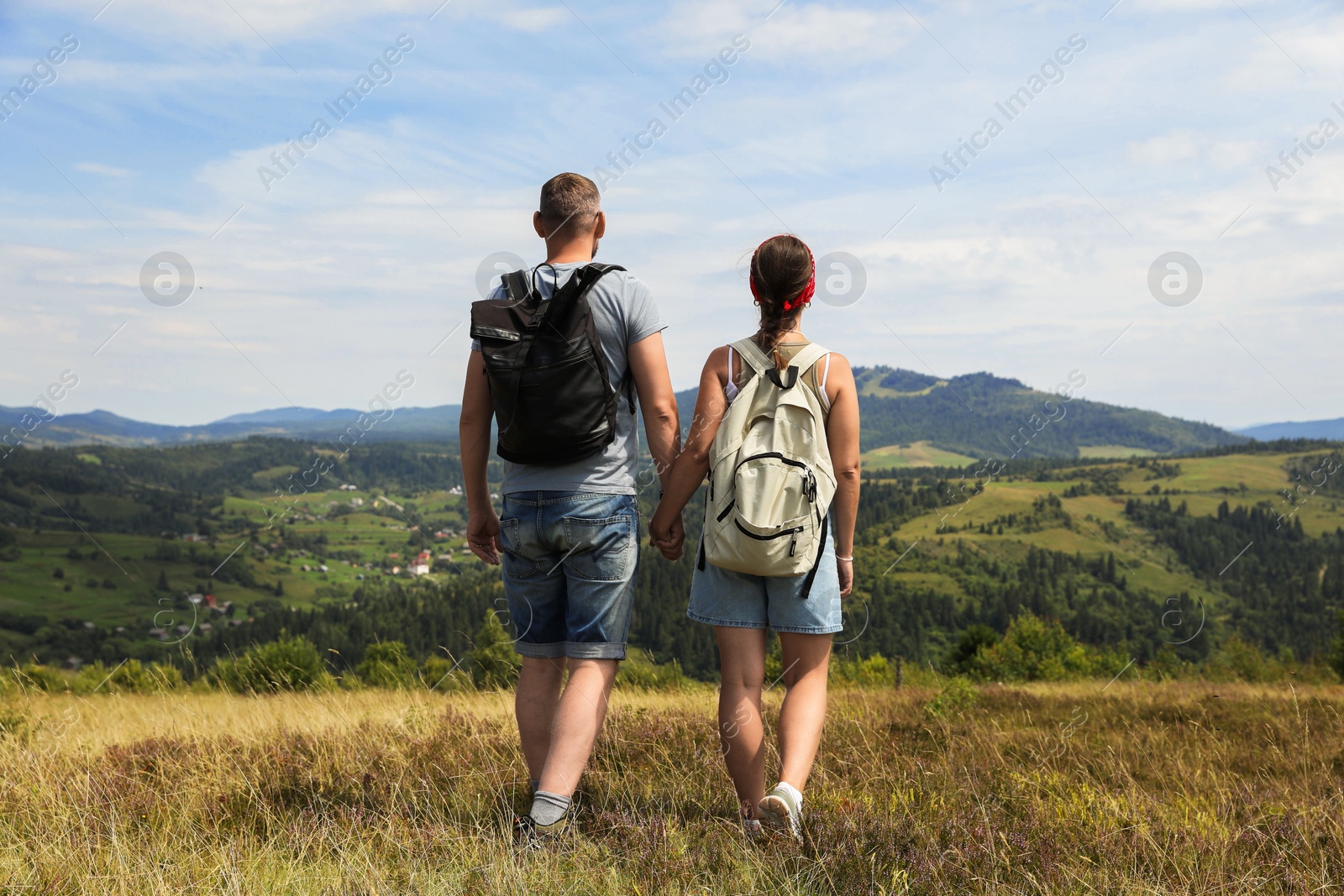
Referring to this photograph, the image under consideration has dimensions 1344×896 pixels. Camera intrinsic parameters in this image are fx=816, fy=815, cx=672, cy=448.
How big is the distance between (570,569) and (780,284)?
1.28 meters

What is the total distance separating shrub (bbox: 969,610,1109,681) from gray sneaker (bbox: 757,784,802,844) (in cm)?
3892

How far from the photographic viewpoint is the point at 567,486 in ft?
9.57

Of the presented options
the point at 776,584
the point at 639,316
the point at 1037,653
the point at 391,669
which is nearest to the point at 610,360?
the point at 639,316

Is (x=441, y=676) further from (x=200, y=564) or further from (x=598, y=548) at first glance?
(x=200, y=564)

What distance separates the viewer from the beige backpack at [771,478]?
2803mm

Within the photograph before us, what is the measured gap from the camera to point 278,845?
9.34 feet

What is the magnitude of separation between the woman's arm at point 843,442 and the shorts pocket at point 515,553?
1.14 metres

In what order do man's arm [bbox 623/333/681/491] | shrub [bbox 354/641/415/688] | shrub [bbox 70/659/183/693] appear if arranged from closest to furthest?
man's arm [bbox 623/333/681/491], shrub [bbox 70/659/183/693], shrub [bbox 354/641/415/688]

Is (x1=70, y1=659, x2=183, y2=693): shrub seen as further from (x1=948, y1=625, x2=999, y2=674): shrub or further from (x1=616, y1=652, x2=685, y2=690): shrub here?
(x1=948, y1=625, x2=999, y2=674): shrub

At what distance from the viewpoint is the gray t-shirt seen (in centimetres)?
293

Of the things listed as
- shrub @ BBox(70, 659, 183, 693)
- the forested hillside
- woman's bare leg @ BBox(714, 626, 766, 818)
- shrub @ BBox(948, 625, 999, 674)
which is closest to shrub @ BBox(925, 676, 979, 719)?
woman's bare leg @ BBox(714, 626, 766, 818)

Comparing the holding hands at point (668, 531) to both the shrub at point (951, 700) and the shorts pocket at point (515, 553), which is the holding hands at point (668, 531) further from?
the shrub at point (951, 700)

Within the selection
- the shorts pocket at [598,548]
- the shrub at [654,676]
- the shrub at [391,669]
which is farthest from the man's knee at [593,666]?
the shrub at [391,669]

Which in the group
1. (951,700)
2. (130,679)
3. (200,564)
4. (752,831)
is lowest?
(200,564)
